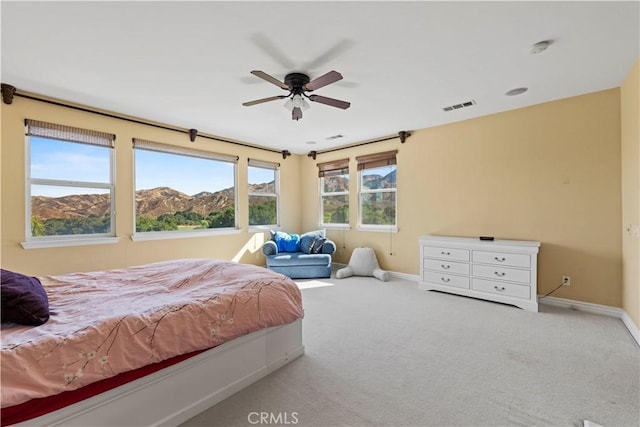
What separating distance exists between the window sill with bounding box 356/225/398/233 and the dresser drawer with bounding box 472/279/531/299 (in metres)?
1.64

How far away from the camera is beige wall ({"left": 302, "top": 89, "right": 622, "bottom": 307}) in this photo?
328cm

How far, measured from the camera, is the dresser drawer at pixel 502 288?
11.3 feet

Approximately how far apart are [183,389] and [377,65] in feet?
9.69

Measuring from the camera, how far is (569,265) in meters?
3.50

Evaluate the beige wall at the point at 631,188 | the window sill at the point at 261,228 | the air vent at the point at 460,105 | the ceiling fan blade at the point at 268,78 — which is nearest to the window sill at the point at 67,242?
the window sill at the point at 261,228

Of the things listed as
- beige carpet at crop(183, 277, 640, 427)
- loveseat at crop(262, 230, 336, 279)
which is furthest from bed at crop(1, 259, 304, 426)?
loveseat at crop(262, 230, 336, 279)

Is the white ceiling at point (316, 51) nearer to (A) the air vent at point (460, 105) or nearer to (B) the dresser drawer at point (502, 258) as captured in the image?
(A) the air vent at point (460, 105)

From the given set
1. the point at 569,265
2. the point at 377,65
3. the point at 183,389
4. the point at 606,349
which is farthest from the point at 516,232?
the point at 183,389

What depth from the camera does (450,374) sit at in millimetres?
2117

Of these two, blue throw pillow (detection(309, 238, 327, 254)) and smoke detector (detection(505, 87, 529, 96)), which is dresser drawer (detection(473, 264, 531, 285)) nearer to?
smoke detector (detection(505, 87, 529, 96))

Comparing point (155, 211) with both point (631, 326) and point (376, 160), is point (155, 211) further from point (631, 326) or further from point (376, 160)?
point (631, 326)

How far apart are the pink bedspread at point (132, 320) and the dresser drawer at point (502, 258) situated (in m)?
2.72

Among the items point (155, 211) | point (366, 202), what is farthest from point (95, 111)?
point (366, 202)

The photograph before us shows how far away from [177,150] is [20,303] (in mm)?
3440
